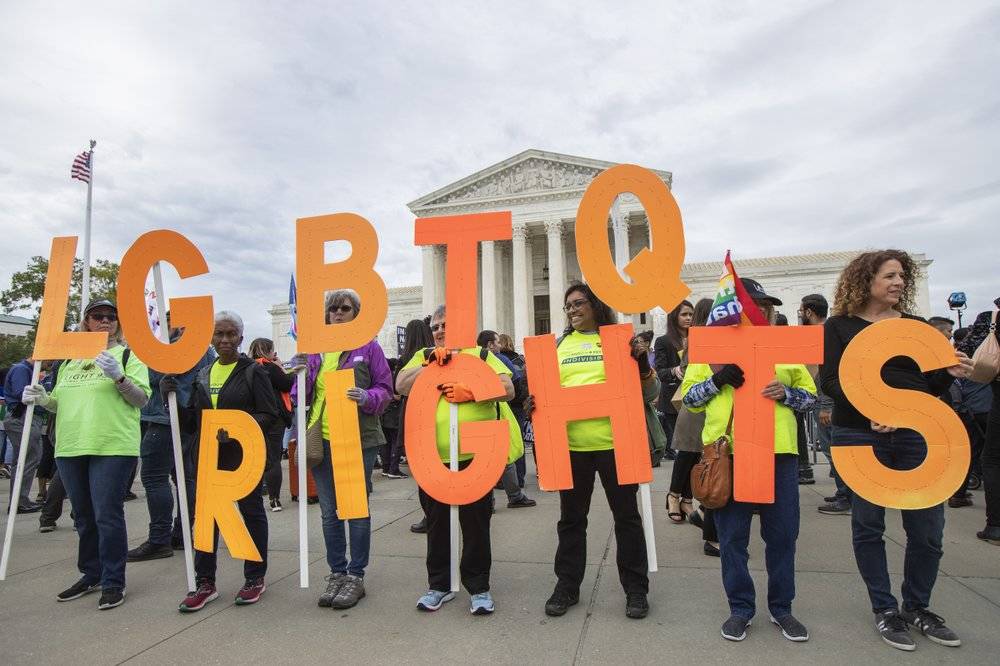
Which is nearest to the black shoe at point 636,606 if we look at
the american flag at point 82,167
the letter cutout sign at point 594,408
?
the letter cutout sign at point 594,408

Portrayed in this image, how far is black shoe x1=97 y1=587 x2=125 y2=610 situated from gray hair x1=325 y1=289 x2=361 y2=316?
7.76ft

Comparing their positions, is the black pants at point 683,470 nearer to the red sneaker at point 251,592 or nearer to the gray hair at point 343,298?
the gray hair at point 343,298

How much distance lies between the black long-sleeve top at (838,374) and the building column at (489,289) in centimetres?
4063

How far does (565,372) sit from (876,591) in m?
2.04

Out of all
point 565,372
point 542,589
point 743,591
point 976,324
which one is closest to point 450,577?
point 542,589

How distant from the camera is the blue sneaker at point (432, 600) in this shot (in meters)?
3.49

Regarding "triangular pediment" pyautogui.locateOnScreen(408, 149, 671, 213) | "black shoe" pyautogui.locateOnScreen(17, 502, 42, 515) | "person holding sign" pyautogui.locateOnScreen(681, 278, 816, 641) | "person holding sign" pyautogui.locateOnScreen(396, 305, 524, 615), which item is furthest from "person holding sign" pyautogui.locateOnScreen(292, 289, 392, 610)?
"triangular pediment" pyautogui.locateOnScreen(408, 149, 671, 213)

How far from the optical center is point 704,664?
8.90 ft

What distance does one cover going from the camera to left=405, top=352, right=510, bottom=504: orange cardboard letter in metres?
3.51

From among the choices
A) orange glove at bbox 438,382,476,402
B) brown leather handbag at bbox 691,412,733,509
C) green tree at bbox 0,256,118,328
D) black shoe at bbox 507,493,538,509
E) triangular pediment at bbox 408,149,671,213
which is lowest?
black shoe at bbox 507,493,538,509

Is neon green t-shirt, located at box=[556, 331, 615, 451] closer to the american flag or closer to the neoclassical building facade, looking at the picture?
the american flag

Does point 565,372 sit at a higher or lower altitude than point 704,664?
higher

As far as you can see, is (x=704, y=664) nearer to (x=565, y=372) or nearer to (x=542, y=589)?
(x=542, y=589)

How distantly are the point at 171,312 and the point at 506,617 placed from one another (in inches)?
120
